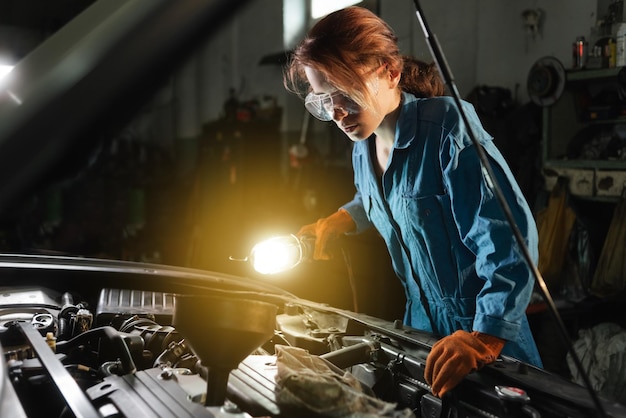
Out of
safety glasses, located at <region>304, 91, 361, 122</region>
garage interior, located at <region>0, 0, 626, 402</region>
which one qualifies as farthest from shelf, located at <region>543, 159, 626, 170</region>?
safety glasses, located at <region>304, 91, 361, 122</region>

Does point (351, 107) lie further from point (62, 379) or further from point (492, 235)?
point (62, 379)

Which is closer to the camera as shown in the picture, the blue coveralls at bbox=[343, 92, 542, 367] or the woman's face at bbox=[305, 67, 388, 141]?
the blue coveralls at bbox=[343, 92, 542, 367]

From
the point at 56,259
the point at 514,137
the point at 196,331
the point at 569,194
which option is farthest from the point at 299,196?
the point at 196,331

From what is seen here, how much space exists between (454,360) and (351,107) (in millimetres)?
830

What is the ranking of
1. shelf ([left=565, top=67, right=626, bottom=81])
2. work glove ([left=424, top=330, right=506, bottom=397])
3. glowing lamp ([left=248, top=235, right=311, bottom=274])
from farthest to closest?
shelf ([left=565, top=67, right=626, bottom=81]) → glowing lamp ([left=248, top=235, right=311, bottom=274]) → work glove ([left=424, top=330, right=506, bottom=397])

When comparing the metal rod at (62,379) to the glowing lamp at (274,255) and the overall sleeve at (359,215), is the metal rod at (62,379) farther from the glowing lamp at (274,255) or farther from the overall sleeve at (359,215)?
the overall sleeve at (359,215)

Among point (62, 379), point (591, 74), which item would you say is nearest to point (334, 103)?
point (62, 379)

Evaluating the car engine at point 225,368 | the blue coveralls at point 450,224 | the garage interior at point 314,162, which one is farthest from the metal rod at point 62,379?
the blue coveralls at point 450,224

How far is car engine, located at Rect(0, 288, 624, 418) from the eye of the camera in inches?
44.6

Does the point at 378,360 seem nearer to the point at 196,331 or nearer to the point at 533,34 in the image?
the point at 196,331

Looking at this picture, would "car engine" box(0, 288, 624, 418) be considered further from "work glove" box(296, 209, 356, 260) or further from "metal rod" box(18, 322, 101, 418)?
"work glove" box(296, 209, 356, 260)

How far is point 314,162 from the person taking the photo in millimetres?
6645

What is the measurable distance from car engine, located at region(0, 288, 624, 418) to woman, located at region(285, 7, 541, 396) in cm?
12

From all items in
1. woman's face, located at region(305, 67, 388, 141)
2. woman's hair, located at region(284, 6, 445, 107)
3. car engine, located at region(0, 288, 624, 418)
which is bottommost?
car engine, located at region(0, 288, 624, 418)
